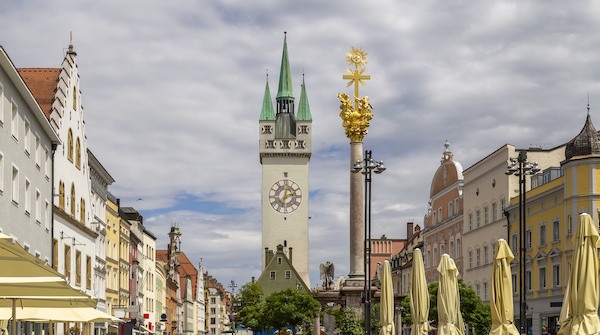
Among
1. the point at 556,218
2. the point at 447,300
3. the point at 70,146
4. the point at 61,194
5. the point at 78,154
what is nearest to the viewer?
the point at 447,300

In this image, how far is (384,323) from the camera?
107 feet

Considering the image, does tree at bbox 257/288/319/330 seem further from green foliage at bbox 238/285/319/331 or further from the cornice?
the cornice

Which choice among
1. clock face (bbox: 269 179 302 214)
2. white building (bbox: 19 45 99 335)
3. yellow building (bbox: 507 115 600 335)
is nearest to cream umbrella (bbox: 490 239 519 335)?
white building (bbox: 19 45 99 335)

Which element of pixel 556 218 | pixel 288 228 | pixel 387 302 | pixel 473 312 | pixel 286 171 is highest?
pixel 286 171

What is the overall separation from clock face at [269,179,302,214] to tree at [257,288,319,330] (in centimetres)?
5651

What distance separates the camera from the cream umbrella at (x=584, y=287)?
62.4ft

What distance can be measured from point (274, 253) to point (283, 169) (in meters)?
12.8

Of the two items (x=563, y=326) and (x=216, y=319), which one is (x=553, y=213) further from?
(x=216, y=319)

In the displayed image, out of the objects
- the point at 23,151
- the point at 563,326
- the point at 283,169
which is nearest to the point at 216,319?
the point at 283,169

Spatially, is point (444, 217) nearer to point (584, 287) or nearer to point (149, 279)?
point (149, 279)

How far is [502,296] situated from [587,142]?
84.8 feet

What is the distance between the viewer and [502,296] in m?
23.8

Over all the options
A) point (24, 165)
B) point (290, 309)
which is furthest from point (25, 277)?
point (290, 309)

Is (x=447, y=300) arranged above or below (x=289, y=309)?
above
